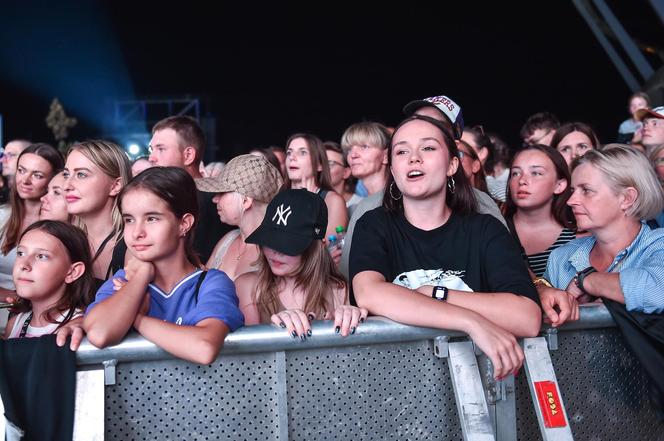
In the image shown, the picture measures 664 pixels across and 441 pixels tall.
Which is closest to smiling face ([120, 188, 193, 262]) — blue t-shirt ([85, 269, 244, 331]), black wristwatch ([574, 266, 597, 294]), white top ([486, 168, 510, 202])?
blue t-shirt ([85, 269, 244, 331])

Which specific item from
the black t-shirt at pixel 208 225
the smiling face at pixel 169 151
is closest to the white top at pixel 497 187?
the black t-shirt at pixel 208 225

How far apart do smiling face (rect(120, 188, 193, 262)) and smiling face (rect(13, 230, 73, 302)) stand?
0.37 m

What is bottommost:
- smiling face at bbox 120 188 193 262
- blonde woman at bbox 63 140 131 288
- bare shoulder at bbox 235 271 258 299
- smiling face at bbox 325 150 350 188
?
bare shoulder at bbox 235 271 258 299

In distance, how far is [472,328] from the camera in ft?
7.30

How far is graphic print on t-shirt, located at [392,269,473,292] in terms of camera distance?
256cm

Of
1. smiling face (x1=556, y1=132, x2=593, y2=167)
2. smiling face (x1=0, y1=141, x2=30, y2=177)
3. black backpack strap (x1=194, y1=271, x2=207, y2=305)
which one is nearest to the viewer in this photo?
black backpack strap (x1=194, y1=271, x2=207, y2=305)

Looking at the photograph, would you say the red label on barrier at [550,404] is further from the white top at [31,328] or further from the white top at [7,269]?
the white top at [7,269]

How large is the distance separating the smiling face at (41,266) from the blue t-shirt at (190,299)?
1.29ft

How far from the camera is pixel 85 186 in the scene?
11.5 feet

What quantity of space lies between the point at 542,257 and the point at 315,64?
49.8 feet

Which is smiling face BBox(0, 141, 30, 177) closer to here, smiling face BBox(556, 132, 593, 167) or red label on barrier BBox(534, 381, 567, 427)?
smiling face BBox(556, 132, 593, 167)

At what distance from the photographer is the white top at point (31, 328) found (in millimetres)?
2719

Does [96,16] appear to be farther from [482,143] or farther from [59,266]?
[59,266]

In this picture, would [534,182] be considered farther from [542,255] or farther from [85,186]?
[85,186]
